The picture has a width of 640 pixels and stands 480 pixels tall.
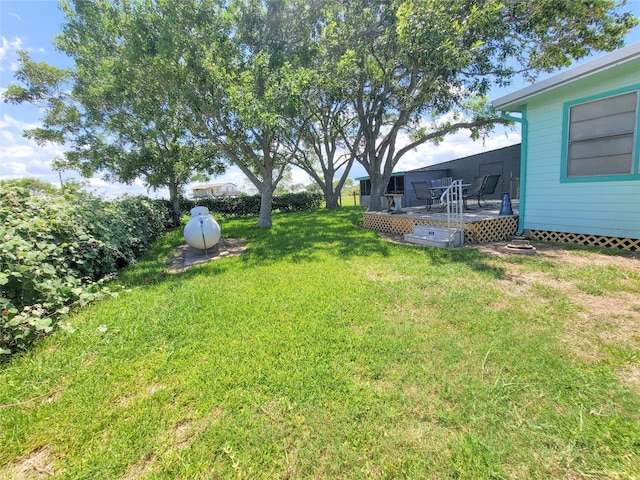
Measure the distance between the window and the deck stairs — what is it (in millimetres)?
2081

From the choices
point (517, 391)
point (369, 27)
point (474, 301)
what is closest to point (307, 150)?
point (369, 27)

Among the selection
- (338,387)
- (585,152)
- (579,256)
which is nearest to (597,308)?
(579,256)

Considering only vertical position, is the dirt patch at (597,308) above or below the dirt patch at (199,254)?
below

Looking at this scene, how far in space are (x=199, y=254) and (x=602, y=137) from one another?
808 centimetres

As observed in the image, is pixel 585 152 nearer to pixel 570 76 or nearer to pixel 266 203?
pixel 570 76

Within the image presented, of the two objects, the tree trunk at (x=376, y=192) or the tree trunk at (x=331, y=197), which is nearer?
the tree trunk at (x=376, y=192)

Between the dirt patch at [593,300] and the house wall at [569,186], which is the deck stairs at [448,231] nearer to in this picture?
the dirt patch at [593,300]

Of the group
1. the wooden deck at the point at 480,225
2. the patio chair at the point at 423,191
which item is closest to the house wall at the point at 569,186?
the wooden deck at the point at 480,225

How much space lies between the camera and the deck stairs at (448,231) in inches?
220

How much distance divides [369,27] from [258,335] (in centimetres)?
1026

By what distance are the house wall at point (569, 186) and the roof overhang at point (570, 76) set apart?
186 mm

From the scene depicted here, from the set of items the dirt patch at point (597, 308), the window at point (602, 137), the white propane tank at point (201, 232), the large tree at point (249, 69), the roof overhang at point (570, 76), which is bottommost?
the dirt patch at point (597, 308)

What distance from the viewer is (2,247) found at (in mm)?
2217

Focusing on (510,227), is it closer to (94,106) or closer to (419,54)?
(419,54)
